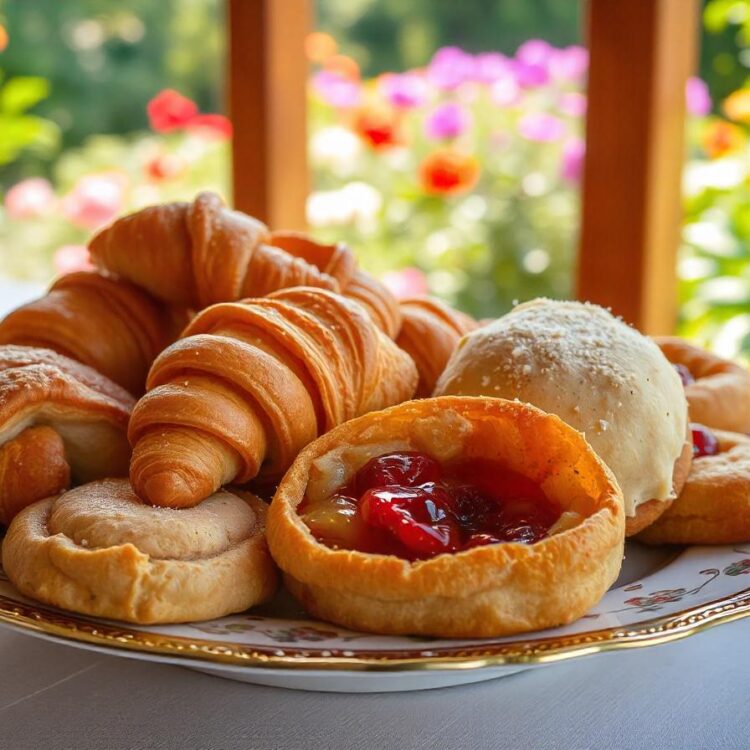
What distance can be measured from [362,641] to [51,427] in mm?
505

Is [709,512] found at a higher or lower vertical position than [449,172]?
lower

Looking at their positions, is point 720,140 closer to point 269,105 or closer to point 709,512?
point 269,105

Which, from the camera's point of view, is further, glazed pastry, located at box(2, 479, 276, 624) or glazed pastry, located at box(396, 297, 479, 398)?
glazed pastry, located at box(396, 297, 479, 398)

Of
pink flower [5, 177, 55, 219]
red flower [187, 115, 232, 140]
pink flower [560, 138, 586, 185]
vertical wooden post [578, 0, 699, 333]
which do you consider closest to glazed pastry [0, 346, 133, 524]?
vertical wooden post [578, 0, 699, 333]

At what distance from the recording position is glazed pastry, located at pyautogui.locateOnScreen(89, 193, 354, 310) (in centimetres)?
141

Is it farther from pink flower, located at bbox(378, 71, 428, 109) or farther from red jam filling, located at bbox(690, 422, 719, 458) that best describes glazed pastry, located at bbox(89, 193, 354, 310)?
pink flower, located at bbox(378, 71, 428, 109)

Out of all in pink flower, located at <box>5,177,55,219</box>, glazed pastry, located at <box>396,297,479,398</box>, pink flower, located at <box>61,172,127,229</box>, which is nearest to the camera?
glazed pastry, located at <box>396,297,479,398</box>

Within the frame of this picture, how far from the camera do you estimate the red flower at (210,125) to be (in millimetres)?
4410

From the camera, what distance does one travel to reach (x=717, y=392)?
153 cm

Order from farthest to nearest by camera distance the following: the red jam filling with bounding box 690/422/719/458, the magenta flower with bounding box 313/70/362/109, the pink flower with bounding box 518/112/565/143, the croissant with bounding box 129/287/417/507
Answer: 1. the magenta flower with bounding box 313/70/362/109
2. the pink flower with bounding box 518/112/565/143
3. the red jam filling with bounding box 690/422/719/458
4. the croissant with bounding box 129/287/417/507

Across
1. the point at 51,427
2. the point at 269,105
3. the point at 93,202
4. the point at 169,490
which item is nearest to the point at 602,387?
the point at 169,490

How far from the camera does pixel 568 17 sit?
15.6ft

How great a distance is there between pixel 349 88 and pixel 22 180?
297cm

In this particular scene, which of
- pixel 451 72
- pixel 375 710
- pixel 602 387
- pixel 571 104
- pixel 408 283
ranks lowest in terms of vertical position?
pixel 408 283
